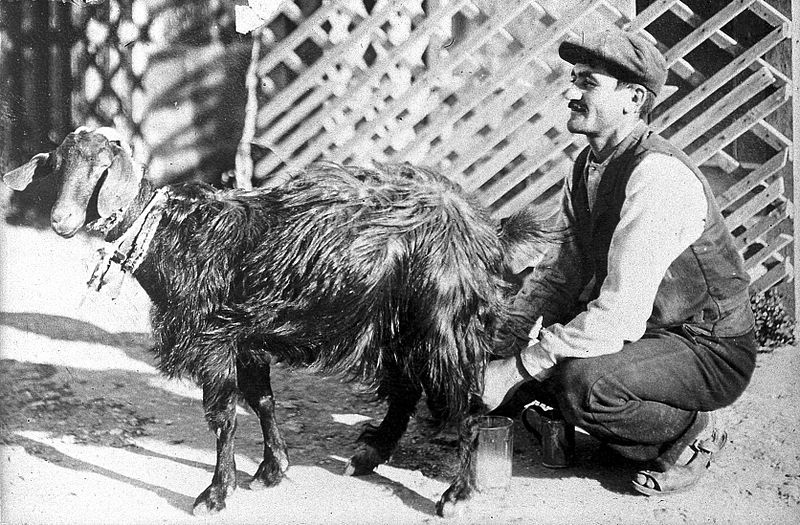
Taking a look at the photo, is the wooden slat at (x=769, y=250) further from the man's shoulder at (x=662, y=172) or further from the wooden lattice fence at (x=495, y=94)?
the man's shoulder at (x=662, y=172)

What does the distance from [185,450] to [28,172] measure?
110 centimetres

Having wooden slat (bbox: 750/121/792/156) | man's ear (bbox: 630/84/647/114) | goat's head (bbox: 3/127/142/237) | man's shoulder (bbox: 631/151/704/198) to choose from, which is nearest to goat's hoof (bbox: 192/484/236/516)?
goat's head (bbox: 3/127/142/237)

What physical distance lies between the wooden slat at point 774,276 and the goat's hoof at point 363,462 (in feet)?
5.62

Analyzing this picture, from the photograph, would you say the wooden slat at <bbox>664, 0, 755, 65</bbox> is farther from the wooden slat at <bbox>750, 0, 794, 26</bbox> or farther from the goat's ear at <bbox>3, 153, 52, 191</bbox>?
the goat's ear at <bbox>3, 153, 52, 191</bbox>

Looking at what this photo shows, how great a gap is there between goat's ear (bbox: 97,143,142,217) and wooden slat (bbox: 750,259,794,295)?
242cm

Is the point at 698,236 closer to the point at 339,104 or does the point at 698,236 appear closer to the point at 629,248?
the point at 629,248

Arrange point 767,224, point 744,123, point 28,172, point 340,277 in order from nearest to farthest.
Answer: point 340,277
point 28,172
point 744,123
point 767,224

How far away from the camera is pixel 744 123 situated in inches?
138

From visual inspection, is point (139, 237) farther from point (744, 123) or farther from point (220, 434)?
point (744, 123)

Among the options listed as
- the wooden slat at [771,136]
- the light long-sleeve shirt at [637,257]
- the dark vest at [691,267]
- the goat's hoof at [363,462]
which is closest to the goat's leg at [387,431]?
the goat's hoof at [363,462]

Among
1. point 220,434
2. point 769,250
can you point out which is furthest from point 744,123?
point 220,434

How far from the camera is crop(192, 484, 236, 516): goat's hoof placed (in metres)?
2.76

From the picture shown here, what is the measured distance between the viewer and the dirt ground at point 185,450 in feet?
9.12

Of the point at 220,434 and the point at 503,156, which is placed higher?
the point at 503,156
